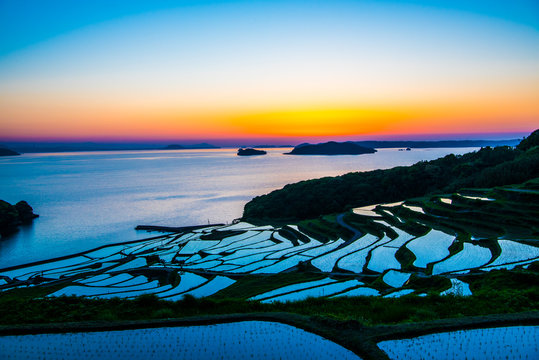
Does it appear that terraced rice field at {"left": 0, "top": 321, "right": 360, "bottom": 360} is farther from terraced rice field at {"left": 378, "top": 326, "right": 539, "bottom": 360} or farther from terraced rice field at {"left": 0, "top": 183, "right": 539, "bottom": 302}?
terraced rice field at {"left": 0, "top": 183, "right": 539, "bottom": 302}

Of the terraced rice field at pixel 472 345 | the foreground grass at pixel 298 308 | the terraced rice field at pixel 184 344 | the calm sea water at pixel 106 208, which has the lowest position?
the calm sea water at pixel 106 208

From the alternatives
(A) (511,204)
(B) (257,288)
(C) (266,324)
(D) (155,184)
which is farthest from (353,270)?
(D) (155,184)

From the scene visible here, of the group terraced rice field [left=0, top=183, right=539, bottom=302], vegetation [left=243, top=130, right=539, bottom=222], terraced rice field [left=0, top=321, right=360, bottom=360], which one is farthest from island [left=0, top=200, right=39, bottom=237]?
terraced rice field [left=0, top=321, right=360, bottom=360]

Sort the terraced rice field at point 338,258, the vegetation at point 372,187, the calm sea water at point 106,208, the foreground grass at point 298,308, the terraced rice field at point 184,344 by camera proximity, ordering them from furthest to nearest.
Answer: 1. the vegetation at point 372,187
2. the calm sea water at point 106,208
3. the terraced rice field at point 338,258
4. the foreground grass at point 298,308
5. the terraced rice field at point 184,344

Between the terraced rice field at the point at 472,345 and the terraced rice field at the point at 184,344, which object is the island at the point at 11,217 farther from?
the terraced rice field at the point at 472,345

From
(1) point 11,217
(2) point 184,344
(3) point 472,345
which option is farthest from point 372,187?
(1) point 11,217

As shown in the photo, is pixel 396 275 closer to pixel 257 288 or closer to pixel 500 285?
pixel 500 285

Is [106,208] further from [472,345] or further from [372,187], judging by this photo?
[472,345]

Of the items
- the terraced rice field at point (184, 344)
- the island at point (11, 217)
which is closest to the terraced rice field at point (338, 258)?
the terraced rice field at point (184, 344)
